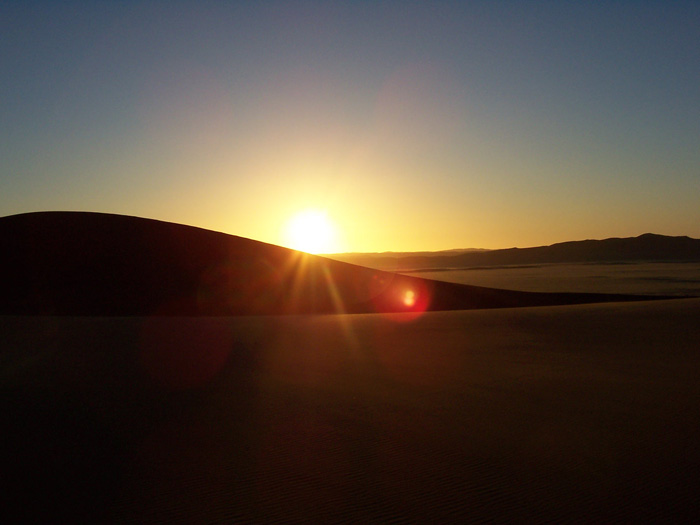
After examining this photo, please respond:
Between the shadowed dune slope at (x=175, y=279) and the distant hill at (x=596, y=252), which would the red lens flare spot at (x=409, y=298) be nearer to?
the shadowed dune slope at (x=175, y=279)

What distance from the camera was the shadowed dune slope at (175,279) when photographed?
30578 mm

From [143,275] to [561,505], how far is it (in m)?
31.8

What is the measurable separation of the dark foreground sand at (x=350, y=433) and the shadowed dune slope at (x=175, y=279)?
17493 millimetres

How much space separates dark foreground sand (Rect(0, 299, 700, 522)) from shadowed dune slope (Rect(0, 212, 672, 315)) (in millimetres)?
17493

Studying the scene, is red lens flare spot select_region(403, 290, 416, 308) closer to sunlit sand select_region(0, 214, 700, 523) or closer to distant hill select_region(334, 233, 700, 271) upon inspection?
sunlit sand select_region(0, 214, 700, 523)

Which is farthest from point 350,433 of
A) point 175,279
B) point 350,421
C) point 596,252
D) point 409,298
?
point 596,252

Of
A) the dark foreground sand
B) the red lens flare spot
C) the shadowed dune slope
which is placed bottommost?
the dark foreground sand

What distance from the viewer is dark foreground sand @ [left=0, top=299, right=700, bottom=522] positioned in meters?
4.97

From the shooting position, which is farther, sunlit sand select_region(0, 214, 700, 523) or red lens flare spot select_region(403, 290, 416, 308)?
red lens flare spot select_region(403, 290, 416, 308)

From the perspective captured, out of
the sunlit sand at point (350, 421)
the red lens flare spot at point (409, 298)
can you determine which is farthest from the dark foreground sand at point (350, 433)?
the red lens flare spot at point (409, 298)

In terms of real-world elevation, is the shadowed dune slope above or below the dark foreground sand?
above

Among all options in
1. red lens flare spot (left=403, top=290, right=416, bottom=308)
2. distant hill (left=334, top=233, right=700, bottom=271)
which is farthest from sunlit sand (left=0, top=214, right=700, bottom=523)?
distant hill (left=334, top=233, right=700, bottom=271)

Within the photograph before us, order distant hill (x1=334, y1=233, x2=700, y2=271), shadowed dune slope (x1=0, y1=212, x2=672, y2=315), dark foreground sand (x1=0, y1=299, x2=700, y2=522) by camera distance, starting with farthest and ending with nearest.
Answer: distant hill (x1=334, y1=233, x2=700, y2=271), shadowed dune slope (x1=0, y1=212, x2=672, y2=315), dark foreground sand (x1=0, y1=299, x2=700, y2=522)

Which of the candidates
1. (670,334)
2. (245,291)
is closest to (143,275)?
(245,291)
